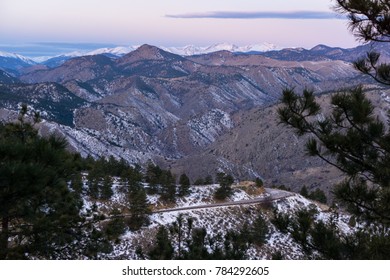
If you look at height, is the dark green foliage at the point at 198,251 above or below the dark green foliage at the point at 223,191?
above

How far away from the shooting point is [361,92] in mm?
11945

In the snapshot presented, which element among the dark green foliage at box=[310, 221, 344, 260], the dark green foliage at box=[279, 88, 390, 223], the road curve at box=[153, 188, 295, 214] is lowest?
the road curve at box=[153, 188, 295, 214]

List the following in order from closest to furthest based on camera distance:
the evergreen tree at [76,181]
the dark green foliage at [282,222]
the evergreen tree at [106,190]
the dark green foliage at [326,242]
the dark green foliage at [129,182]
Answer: the dark green foliage at [326,242], the dark green foliage at [282,222], the evergreen tree at [76,181], the evergreen tree at [106,190], the dark green foliage at [129,182]

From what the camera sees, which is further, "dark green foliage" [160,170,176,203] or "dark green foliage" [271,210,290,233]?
"dark green foliage" [160,170,176,203]

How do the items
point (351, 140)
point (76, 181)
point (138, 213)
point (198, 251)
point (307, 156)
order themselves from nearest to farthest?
point (351, 140) < point (307, 156) < point (198, 251) < point (76, 181) < point (138, 213)

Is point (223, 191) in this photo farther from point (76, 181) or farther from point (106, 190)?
point (76, 181)

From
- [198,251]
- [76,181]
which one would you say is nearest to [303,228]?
[198,251]

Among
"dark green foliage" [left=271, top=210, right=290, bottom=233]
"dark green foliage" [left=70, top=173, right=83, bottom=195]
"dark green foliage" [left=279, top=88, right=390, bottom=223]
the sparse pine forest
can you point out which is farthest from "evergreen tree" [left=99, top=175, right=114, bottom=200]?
"dark green foliage" [left=279, top=88, right=390, bottom=223]

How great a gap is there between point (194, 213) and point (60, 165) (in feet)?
136

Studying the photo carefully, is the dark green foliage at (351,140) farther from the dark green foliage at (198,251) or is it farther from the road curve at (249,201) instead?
the road curve at (249,201)

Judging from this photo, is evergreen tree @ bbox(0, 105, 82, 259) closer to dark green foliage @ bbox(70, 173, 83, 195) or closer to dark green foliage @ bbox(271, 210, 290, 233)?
dark green foliage @ bbox(70, 173, 83, 195)

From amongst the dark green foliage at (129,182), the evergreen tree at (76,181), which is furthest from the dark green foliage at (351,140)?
the dark green foliage at (129,182)

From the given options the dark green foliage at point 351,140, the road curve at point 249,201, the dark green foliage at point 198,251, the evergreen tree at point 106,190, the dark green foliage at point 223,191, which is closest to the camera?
the dark green foliage at point 351,140

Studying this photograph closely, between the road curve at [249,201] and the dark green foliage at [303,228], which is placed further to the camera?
the road curve at [249,201]
